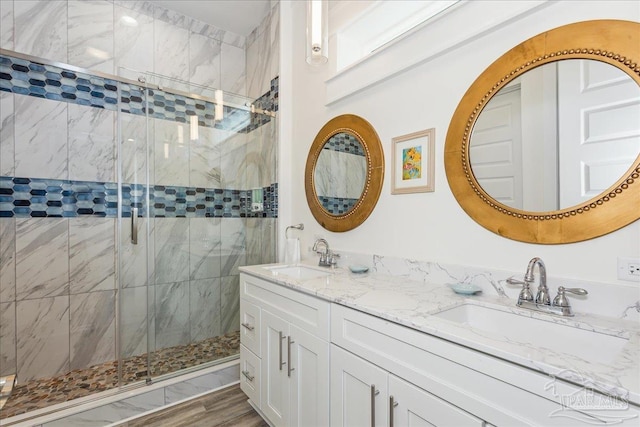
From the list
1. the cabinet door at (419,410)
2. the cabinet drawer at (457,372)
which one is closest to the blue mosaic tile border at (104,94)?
the cabinet drawer at (457,372)

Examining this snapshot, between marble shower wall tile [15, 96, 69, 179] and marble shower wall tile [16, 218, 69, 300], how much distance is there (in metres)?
0.37

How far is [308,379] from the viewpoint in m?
1.44

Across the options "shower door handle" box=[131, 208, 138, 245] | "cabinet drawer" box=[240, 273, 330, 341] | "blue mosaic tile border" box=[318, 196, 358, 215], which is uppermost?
"blue mosaic tile border" box=[318, 196, 358, 215]

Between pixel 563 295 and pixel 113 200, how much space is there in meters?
2.96

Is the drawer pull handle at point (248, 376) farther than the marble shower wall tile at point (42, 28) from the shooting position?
No

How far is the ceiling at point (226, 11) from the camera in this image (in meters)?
2.75

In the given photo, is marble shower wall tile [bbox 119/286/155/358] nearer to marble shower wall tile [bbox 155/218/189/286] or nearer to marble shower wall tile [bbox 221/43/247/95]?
marble shower wall tile [bbox 155/218/189/286]

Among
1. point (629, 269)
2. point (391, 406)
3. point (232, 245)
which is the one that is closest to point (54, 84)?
point (232, 245)

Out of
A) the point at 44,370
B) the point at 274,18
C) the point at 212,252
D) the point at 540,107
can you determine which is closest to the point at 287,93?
the point at 274,18

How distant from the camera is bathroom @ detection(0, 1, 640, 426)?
1071mm

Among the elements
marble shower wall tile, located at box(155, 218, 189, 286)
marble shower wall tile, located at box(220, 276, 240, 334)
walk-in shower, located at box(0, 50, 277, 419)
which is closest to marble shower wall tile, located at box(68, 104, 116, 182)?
walk-in shower, located at box(0, 50, 277, 419)

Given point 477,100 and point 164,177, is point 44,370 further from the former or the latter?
point 477,100

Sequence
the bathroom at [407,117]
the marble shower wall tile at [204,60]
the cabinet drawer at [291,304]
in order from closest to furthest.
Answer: the bathroom at [407,117] → the cabinet drawer at [291,304] → the marble shower wall tile at [204,60]

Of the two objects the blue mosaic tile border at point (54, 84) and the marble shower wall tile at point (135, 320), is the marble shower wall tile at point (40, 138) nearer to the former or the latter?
the blue mosaic tile border at point (54, 84)
